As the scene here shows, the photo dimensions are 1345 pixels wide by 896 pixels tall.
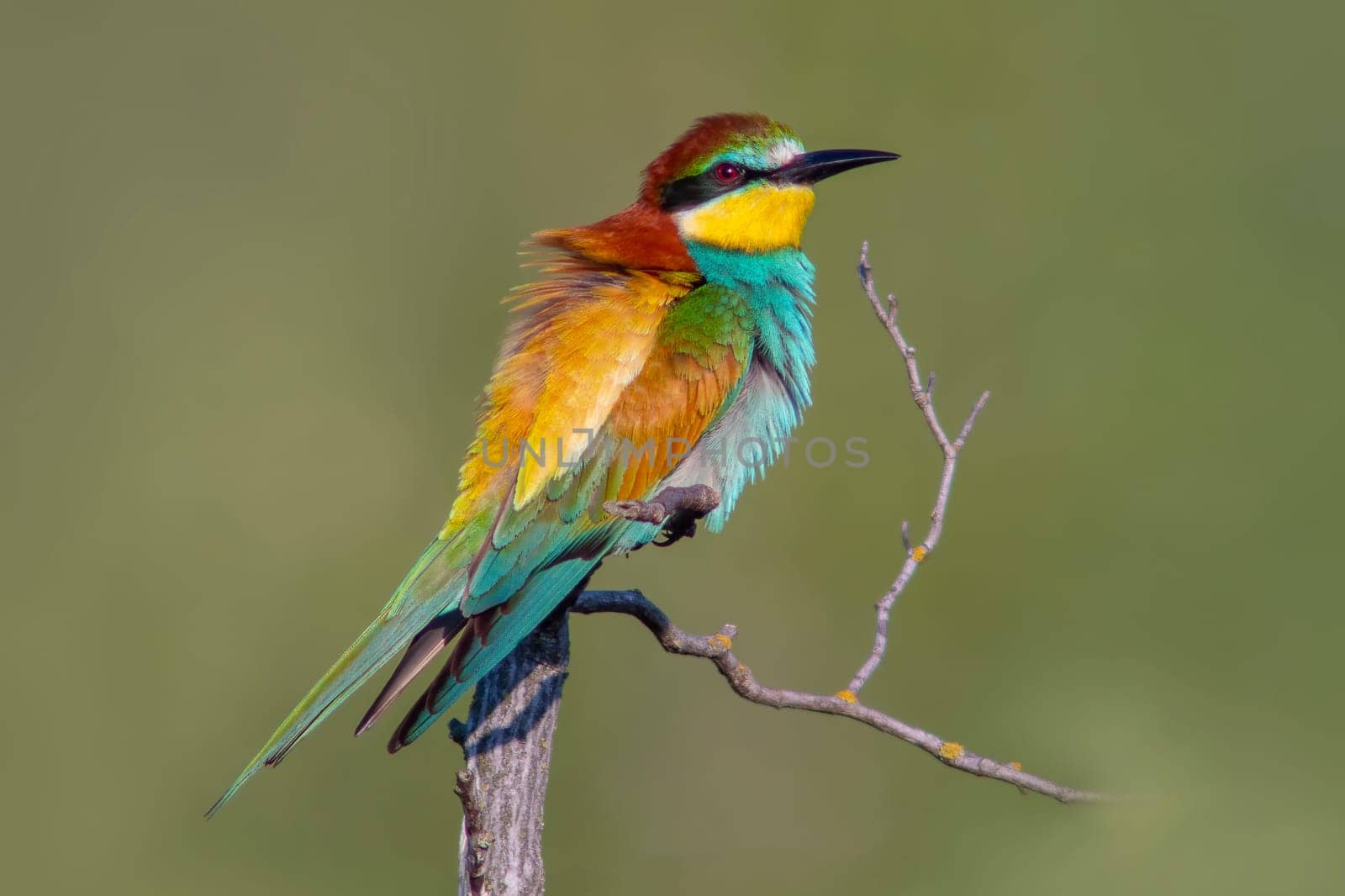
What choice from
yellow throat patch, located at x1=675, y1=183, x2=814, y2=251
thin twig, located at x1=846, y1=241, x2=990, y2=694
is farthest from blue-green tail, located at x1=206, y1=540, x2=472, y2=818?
yellow throat patch, located at x1=675, y1=183, x2=814, y2=251

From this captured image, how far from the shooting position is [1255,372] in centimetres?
339

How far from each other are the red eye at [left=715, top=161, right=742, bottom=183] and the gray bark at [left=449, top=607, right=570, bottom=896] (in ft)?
3.60

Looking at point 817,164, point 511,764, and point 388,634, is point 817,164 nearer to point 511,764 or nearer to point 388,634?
point 388,634

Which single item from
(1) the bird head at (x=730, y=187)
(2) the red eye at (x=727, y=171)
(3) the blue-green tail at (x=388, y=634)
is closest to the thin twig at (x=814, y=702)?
(3) the blue-green tail at (x=388, y=634)

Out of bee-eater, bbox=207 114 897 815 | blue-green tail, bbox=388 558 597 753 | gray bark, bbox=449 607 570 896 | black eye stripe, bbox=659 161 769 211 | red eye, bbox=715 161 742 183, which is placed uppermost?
red eye, bbox=715 161 742 183

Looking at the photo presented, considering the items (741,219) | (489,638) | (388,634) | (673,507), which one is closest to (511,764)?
(489,638)

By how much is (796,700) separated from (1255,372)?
75.2 inches

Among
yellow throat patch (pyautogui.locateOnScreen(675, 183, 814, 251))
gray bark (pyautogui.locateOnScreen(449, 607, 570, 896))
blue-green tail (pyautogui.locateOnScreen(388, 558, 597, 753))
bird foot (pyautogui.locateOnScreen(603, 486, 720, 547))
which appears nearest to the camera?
bird foot (pyautogui.locateOnScreen(603, 486, 720, 547))

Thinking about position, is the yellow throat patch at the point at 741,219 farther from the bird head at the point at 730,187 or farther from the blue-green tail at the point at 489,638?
the blue-green tail at the point at 489,638

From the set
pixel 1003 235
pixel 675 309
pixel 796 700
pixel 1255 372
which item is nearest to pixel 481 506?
pixel 675 309

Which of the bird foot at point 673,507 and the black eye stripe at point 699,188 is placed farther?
the black eye stripe at point 699,188

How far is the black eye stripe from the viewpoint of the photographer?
2.83 m

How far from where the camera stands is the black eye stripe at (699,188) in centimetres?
283

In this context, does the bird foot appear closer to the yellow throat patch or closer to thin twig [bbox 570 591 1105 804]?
thin twig [bbox 570 591 1105 804]
